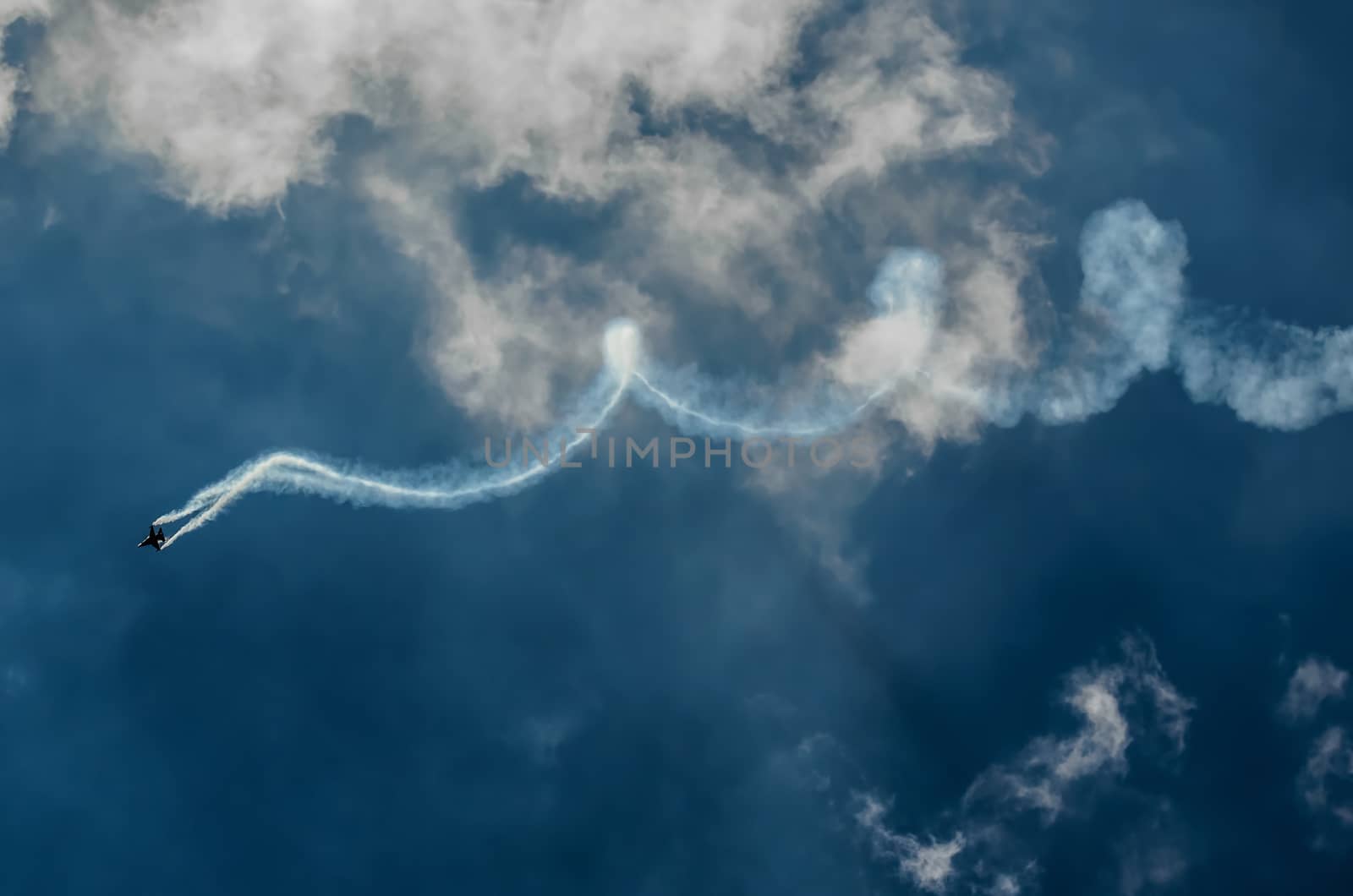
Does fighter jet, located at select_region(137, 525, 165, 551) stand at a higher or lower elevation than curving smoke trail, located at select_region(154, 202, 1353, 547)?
lower

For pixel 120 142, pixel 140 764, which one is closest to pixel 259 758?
pixel 140 764

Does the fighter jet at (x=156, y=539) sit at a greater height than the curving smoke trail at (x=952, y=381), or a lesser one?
lesser

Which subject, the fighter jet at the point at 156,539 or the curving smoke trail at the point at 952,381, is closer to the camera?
the fighter jet at the point at 156,539

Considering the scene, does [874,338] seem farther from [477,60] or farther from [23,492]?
[23,492]

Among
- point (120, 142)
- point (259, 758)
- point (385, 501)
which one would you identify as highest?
point (120, 142)
